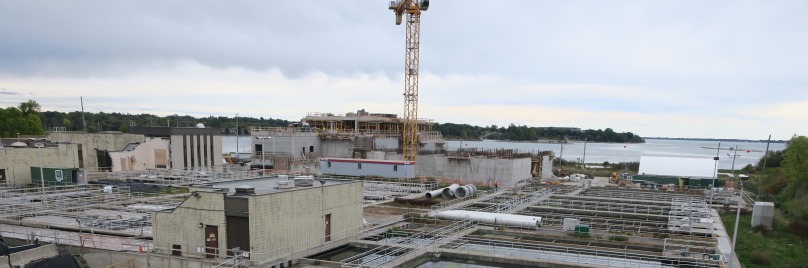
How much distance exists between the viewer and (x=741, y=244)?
86.0ft

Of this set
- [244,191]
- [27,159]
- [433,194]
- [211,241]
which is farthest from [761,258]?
[27,159]

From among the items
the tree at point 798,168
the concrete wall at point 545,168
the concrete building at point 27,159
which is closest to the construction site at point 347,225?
the concrete building at point 27,159

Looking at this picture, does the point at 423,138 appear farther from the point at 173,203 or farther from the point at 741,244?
the point at 741,244

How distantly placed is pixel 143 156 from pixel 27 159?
13.6 m

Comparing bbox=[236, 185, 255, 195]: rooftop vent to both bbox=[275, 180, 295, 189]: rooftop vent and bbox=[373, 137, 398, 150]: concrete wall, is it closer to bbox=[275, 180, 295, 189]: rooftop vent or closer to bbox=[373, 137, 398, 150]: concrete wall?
bbox=[275, 180, 295, 189]: rooftop vent

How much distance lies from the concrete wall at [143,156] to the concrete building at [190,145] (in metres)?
0.33

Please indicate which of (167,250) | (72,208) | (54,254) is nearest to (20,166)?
(72,208)

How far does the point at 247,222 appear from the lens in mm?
18734

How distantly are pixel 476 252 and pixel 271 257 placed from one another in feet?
28.3

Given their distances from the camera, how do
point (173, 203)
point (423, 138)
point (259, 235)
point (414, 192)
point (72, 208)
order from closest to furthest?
point (259, 235) < point (72, 208) < point (173, 203) < point (414, 192) < point (423, 138)

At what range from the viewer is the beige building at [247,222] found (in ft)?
61.9

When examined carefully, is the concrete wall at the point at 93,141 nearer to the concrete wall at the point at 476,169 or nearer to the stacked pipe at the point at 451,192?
the concrete wall at the point at 476,169

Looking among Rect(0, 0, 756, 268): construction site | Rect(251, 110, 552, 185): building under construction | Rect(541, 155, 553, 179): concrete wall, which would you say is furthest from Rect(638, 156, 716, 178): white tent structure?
Rect(251, 110, 552, 185): building under construction

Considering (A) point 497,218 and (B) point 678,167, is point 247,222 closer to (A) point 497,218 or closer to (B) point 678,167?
(A) point 497,218
